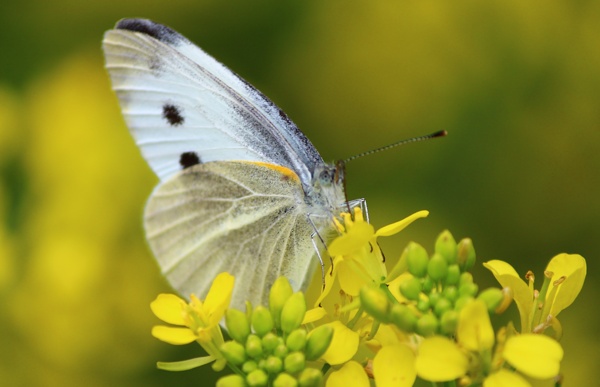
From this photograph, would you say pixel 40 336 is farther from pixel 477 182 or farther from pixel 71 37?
pixel 477 182

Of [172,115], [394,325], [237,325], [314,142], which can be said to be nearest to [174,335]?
[237,325]

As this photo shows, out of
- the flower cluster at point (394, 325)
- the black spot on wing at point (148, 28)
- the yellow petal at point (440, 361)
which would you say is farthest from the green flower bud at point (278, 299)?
the black spot on wing at point (148, 28)

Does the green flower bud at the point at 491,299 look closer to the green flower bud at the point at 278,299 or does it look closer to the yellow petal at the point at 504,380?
the yellow petal at the point at 504,380

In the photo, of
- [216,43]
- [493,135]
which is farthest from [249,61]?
[493,135]

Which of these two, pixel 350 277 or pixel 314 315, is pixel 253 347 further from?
pixel 350 277

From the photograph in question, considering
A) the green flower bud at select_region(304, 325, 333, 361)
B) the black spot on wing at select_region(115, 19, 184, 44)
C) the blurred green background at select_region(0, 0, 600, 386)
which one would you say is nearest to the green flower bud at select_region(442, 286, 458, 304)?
the green flower bud at select_region(304, 325, 333, 361)

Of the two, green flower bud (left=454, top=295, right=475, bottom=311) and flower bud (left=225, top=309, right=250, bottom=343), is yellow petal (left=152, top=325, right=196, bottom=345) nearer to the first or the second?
flower bud (left=225, top=309, right=250, bottom=343)

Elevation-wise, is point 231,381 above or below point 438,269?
below
